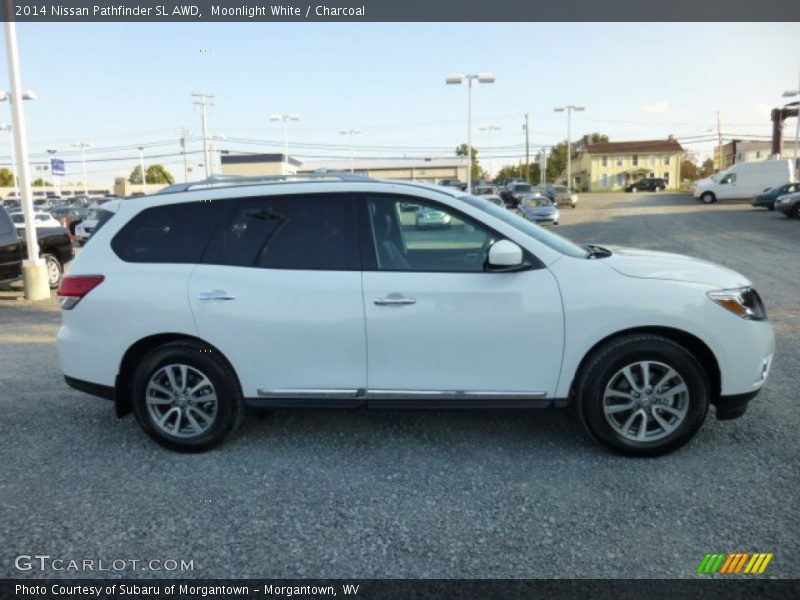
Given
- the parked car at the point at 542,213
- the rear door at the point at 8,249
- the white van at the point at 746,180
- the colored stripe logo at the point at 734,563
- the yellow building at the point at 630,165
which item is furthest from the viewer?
the yellow building at the point at 630,165

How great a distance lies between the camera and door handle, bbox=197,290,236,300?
4.05 metres

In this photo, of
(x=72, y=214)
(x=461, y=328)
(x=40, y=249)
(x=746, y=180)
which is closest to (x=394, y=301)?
(x=461, y=328)

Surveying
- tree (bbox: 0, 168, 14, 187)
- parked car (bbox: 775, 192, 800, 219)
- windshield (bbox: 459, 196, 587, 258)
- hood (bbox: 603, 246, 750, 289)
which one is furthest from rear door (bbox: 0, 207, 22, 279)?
tree (bbox: 0, 168, 14, 187)

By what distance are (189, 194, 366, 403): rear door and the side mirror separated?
86 centimetres

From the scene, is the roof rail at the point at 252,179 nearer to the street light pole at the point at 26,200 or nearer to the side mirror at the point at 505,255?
the side mirror at the point at 505,255

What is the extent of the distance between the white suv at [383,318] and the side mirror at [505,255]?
2 cm

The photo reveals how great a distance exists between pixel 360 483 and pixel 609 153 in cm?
9418

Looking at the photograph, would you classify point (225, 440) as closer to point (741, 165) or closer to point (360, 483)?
point (360, 483)

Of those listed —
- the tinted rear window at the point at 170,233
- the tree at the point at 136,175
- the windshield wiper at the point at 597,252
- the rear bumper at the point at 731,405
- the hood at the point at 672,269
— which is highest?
the tree at the point at 136,175

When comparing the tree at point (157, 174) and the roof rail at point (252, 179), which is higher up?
the tree at point (157, 174)

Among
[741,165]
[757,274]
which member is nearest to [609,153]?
[741,165]

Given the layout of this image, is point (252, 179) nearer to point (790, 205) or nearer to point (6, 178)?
point (790, 205)

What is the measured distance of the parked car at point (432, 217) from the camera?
4.07 meters

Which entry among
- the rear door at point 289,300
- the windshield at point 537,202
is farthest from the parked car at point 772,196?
the rear door at point 289,300
